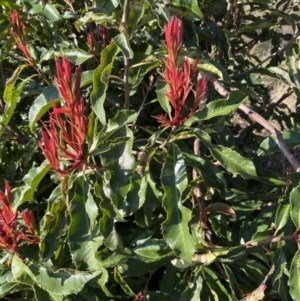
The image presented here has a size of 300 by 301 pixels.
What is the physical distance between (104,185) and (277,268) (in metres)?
0.68

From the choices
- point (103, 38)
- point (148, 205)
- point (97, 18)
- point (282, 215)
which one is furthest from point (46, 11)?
point (282, 215)

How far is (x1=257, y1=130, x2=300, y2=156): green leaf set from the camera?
1714mm

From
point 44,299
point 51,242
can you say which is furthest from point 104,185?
point 44,299

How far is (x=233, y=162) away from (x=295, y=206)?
253 mm

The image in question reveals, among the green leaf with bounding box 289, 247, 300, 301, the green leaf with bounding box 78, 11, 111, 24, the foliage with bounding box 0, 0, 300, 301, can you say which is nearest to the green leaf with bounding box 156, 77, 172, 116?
the foliage with bounding box 0, 0, 300, 301

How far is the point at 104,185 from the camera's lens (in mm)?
1401

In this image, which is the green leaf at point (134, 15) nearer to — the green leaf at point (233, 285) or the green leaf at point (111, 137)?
the green leaf at point (111, 137)

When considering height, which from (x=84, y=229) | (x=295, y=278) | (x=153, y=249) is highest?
(x=84, y=229)

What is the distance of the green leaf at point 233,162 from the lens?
4.70 feet

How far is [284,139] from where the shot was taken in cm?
173

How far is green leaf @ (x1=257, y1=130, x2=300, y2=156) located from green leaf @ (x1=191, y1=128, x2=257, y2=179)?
32cm

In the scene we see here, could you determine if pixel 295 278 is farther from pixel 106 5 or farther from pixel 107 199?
pixel 106 5

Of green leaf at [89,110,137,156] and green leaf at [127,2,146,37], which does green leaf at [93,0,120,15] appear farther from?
green leaf at [89,110,137,156]

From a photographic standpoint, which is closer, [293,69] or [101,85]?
[101,85]
